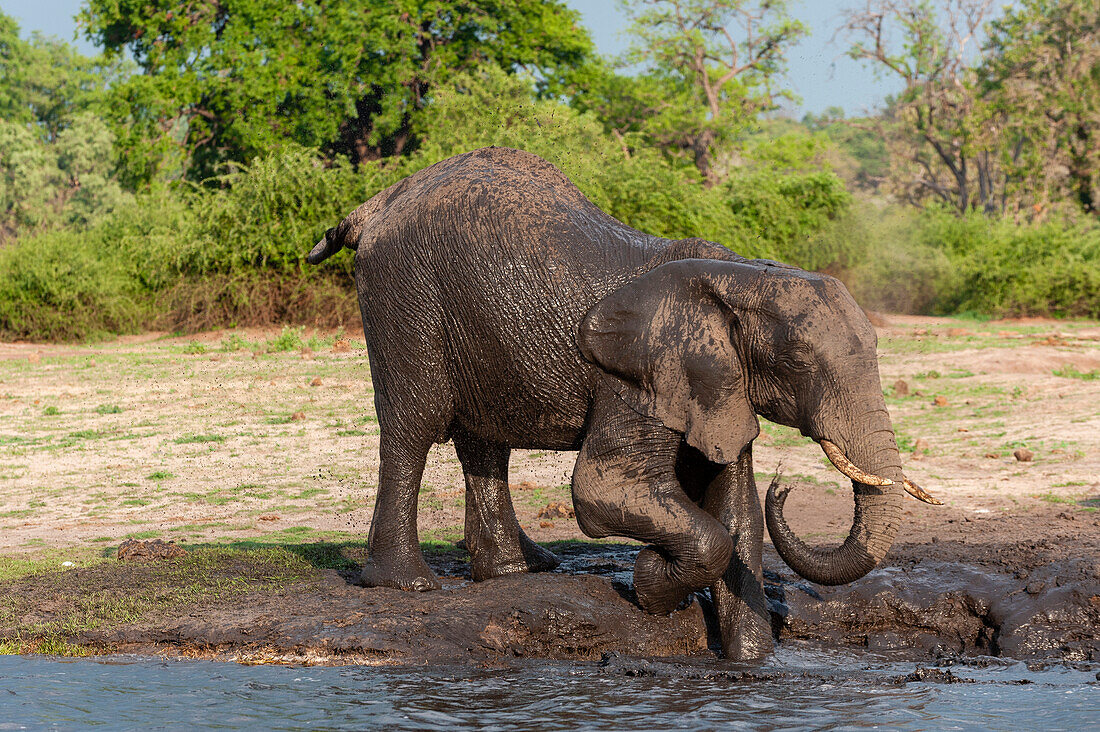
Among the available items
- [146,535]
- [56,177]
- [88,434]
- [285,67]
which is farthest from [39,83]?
[146,535]

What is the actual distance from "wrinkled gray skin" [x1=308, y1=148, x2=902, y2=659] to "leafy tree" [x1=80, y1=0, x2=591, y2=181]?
24.1 metres

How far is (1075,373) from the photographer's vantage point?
653 inches

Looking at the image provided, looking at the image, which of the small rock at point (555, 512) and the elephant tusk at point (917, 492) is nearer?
the elephant tusk at point (917, 492)

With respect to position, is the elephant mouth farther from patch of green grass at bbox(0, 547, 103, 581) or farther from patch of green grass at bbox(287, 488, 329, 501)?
patch of green grass at bbox(287, 488, 329, 501)

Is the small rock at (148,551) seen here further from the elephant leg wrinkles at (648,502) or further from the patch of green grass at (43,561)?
the elephant leg wrinkles at (648,502)

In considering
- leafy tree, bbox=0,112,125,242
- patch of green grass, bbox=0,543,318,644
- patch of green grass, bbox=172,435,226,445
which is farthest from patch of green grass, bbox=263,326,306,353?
leafy tree, bbox=0,112,125,242

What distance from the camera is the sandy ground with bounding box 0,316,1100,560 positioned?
400 inches

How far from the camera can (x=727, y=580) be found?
21.8 feet

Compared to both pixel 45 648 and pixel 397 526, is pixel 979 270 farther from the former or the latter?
pixel 45 648

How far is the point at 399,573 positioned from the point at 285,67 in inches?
1020

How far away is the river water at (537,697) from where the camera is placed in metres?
5.41

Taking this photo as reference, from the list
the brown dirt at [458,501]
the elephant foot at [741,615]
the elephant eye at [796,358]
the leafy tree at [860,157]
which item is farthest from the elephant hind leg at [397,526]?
the leafy tree at [860,157]

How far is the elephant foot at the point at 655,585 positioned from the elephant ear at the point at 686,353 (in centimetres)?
72

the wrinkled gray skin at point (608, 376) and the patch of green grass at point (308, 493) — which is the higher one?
the wrinkled gray skin at point (608, 376)
